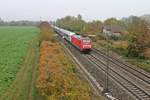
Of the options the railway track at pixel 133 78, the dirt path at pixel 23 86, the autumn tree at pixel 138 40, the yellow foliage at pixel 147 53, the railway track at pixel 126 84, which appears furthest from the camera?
the autumn tree at pixel 138 40

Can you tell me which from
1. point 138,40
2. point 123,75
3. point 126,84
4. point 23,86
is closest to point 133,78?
point 123,75

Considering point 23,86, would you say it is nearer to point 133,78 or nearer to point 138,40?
point 133,78

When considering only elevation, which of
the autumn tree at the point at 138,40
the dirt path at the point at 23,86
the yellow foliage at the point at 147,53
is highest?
the autumn tree at the point at 138,40

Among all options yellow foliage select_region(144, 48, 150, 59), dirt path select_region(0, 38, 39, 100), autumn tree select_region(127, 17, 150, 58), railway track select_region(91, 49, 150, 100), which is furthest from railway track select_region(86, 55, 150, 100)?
autumn tree select_region(127, 17, 150, 58)

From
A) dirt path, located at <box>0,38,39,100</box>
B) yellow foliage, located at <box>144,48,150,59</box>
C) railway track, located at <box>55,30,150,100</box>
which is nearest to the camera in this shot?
dirt path, located at <box>0,38,39,100</box>

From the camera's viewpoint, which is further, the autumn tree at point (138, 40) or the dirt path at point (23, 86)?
the autumn tree at point (138, 40)

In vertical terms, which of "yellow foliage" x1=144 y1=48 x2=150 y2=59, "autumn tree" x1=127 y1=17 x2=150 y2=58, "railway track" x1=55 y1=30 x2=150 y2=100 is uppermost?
"autumn tree" x1=127 y1=17 x2=150 y2=58

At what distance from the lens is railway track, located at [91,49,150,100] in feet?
93.6

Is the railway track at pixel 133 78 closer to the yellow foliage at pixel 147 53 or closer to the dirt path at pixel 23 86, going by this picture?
the yellow foliage at pixel 147 53

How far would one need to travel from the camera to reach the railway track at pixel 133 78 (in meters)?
28.5

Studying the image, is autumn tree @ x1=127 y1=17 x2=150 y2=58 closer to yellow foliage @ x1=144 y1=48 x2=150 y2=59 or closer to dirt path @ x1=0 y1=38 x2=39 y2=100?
yellow foliage @ x1=144 y1=48 x2=150 y2=59

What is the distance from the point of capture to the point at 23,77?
36.9 m

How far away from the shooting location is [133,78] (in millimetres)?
34938

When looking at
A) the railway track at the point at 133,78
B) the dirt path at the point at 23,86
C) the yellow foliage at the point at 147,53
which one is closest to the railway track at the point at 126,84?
the railway track at the point at 133,78
